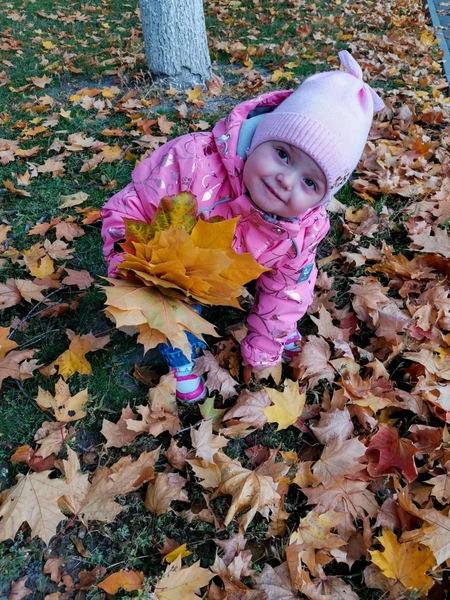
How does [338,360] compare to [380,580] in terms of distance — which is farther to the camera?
[338,360]

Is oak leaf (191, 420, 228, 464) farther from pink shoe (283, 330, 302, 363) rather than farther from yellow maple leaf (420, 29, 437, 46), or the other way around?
yellow maple leaf (420, 29, 437, 46)

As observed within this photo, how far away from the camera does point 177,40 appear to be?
365cm

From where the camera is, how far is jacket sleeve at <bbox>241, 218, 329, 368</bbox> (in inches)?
75.1

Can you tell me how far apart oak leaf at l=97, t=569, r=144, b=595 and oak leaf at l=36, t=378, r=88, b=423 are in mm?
577

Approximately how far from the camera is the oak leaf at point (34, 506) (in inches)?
53.0

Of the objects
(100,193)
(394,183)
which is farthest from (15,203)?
(394,183)

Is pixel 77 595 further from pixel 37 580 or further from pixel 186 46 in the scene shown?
pixel 186 46

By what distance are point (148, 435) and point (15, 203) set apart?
70.6 inches

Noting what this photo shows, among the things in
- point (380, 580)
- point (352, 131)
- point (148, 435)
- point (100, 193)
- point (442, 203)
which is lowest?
point (380, 580)

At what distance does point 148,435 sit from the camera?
5.62ft

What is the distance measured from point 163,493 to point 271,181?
1.10 meters

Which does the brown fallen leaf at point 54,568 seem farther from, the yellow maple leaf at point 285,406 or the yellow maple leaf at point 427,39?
the yellow maple leaf at point 427,39

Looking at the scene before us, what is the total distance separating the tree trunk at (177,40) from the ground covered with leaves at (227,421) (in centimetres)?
95

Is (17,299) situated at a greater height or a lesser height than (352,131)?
lesser
